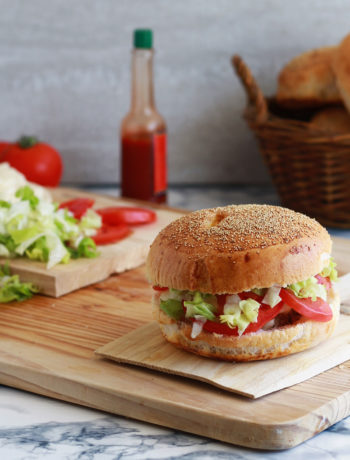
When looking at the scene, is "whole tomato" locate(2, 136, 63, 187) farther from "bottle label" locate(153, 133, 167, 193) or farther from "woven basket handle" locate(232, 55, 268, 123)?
"woven basket handle" locate(232, 55, 268, 123)

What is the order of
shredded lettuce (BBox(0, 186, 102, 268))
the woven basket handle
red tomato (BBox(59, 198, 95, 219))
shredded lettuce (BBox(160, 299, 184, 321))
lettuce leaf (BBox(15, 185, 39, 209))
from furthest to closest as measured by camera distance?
the woven basket handle → red tomato (BBox(59, 198, 95, 219)) → lettuce leaf (BBox(15, 185, 39, 209)) → shredded lettuce (BBox(0, 186, 102, 268)) → shredded lettuce (BBox(160, 299, 184, 321))

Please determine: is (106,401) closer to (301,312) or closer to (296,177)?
(301,312)

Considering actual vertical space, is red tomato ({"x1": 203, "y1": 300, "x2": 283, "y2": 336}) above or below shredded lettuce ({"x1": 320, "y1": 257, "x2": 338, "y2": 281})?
below

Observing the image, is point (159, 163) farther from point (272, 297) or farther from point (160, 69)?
point (272, 297)

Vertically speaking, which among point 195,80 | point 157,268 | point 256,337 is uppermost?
point 195,80

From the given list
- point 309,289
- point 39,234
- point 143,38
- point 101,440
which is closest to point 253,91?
point 143,38

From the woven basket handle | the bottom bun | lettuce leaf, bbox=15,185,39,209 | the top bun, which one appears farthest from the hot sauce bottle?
the bottom bun

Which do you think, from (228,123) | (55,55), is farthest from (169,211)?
(55,55)

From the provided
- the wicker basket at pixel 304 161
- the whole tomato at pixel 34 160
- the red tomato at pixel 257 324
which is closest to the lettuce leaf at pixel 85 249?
the red tomato at pixel 257 324
